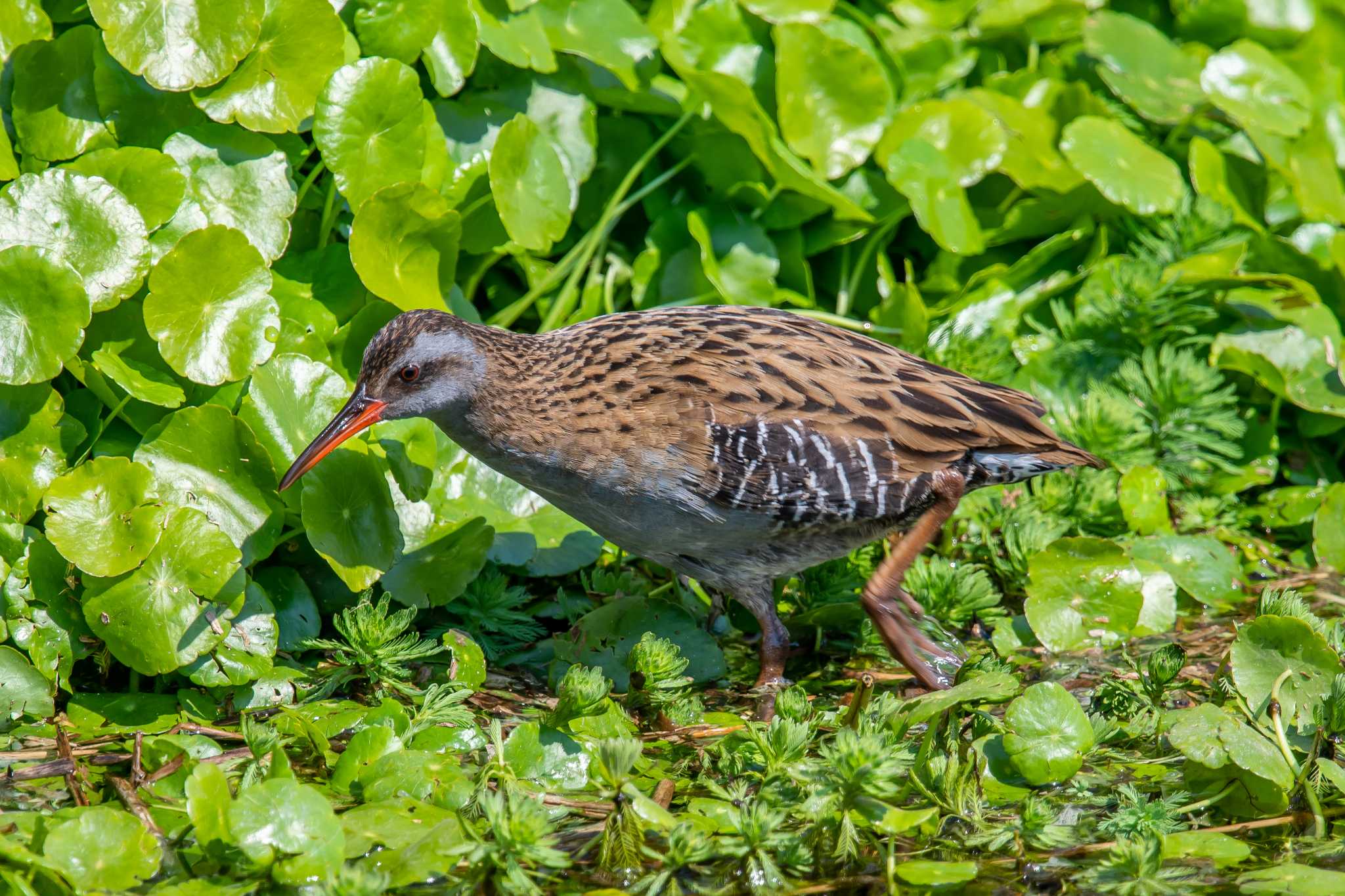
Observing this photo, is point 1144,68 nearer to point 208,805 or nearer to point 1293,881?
point 1293,881

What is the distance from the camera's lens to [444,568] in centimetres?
462

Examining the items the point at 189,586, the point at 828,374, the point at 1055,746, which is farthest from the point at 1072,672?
the point at 189,586

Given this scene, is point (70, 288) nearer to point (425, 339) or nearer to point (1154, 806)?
point (425, 339)

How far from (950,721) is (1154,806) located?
0.57m

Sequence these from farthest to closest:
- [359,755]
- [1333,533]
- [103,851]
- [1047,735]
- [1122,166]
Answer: [1122,166] < [1333,533] < [1047,735] < [359,755] < [103,851]

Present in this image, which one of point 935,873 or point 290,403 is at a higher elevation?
point 290,403

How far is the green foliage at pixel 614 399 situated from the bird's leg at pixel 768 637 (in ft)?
0.39

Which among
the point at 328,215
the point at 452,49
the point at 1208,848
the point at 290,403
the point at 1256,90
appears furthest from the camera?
the point at 1256,90

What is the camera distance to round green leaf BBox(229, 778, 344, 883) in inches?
130

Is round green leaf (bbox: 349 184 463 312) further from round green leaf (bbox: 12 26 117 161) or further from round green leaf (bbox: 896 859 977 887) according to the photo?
round green leaf (bbox: 896 859 977 887)

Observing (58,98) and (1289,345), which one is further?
(1289,345)

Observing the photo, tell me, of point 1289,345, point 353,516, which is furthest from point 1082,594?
point 353,516

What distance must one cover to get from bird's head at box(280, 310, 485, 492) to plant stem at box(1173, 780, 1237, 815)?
7.82ft

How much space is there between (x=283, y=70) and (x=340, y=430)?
1.32 meters
